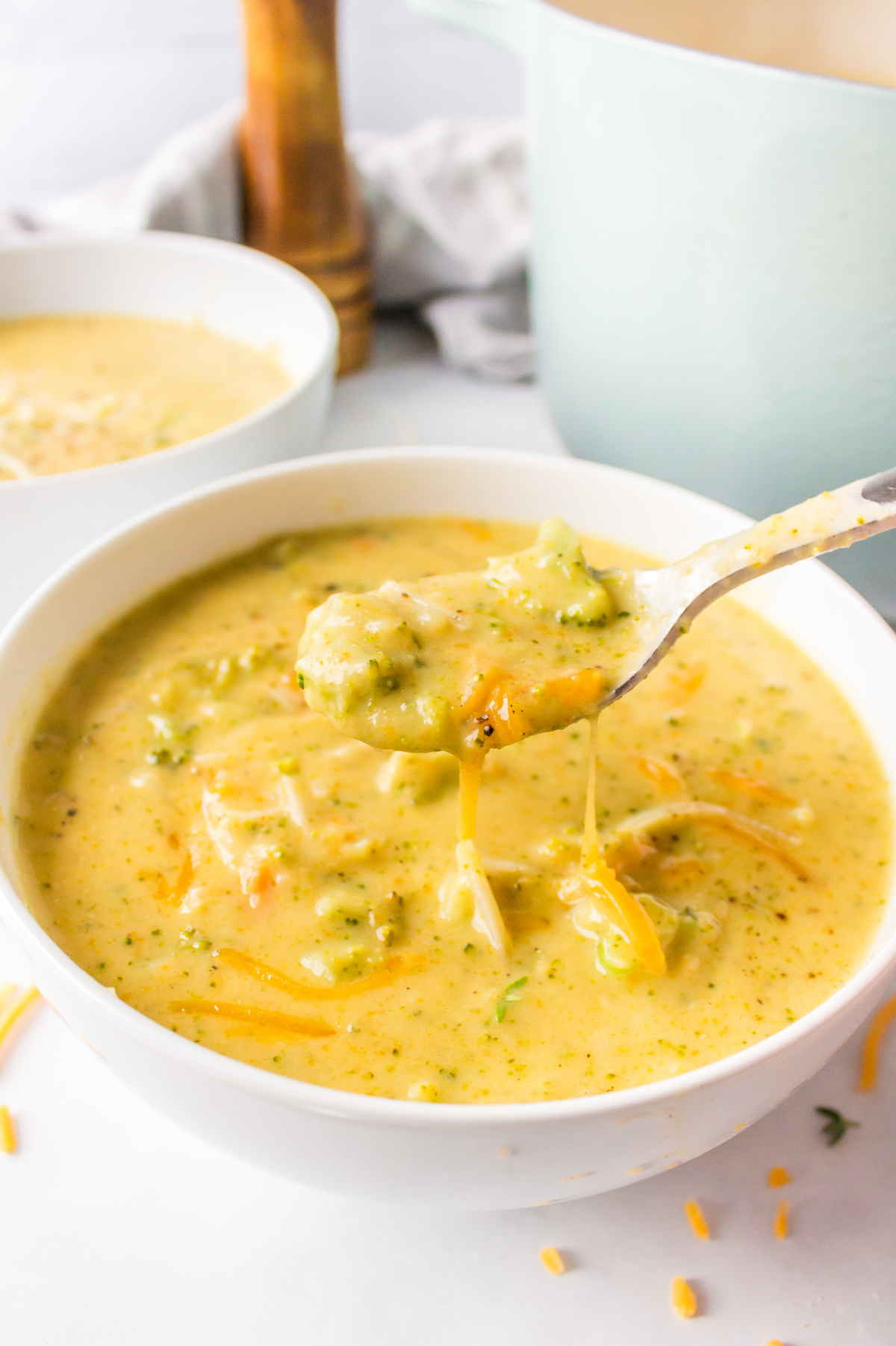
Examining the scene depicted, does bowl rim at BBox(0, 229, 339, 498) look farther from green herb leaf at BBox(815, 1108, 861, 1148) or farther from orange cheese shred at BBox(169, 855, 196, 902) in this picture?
green herb leaf at BBox(815, 1108, 861, 1148)

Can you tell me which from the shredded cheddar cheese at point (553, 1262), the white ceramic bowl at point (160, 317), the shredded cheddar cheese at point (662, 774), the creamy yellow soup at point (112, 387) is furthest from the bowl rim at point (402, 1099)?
the creamy yellow soup at point (112, 387)

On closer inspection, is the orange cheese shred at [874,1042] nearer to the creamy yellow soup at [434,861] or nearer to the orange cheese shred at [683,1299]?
the creamy yellow soup at [434,861]

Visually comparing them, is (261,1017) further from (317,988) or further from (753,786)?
(753,786)

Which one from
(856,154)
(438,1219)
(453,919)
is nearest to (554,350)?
(856,154)

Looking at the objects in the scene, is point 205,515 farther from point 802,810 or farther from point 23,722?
point 802,810

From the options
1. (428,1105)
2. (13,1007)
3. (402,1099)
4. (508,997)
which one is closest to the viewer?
(428,1105)

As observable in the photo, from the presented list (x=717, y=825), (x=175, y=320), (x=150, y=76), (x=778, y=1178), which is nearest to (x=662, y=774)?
(x=717, y=825)
